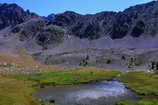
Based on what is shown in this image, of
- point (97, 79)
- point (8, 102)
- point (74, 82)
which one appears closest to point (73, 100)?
point (8, 102)

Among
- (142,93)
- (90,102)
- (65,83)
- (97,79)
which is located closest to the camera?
(90,102)

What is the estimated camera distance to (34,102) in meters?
68.3

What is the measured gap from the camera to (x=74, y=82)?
394 feet

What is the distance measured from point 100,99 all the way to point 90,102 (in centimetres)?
583

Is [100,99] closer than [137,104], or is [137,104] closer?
[137,104]

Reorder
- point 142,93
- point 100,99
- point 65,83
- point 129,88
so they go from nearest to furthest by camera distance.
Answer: point 100,99, point 142,93, point 129,88, point 65,83

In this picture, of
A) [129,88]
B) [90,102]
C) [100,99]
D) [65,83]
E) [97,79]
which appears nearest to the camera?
[90,102]

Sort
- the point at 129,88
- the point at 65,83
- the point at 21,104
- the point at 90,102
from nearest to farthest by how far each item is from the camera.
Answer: the point at 21,104 < the point at 90,102 < the point at 129,88 < the point at 65,83

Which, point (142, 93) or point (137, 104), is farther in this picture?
point (142, 93)

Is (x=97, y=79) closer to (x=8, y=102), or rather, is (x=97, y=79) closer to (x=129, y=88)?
(x=129, y=88)

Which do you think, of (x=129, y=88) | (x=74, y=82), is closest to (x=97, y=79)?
(x=74, y=82)

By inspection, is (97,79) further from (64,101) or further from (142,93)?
(64,101)

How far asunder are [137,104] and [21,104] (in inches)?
1201

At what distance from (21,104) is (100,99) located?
24535mm
